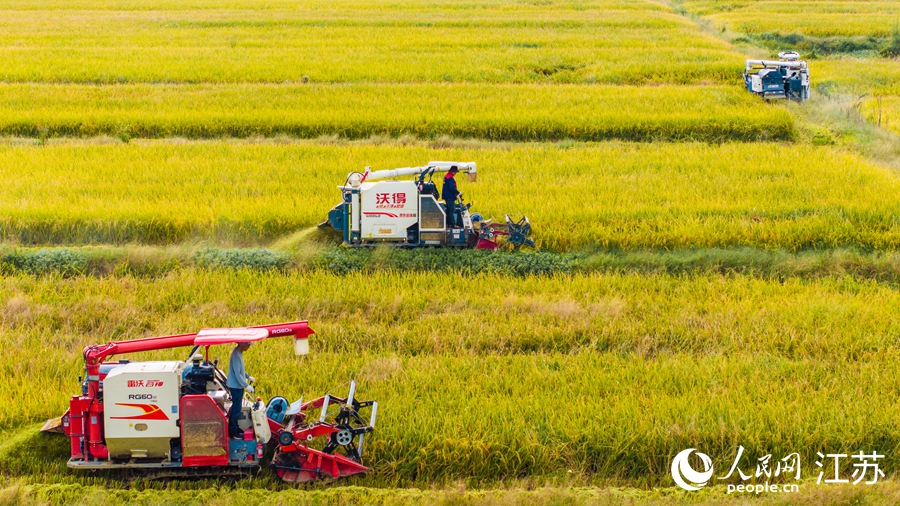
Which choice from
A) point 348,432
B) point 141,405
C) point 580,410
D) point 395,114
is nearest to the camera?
point 141,405

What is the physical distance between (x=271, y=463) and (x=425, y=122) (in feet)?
49.6

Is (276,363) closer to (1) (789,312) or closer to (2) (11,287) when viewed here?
(2) (11,287)

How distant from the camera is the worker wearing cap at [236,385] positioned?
27.6 ft

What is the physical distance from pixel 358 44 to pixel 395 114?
12.9 m

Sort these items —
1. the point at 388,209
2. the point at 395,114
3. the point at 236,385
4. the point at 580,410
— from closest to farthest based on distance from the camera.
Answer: the point at 236,385
the point at 580,410
the point at 388,209
the point at 395,114

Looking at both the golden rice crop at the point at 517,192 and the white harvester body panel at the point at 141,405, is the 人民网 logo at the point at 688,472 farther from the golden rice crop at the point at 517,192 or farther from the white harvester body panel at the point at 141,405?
the golden rice crop at the point at 517,192

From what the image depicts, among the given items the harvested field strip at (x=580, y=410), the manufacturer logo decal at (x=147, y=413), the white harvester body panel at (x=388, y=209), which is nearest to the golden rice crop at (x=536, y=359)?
the harvested field strip at (x=580, y=410)

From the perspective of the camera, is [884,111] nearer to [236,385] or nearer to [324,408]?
[324,408]

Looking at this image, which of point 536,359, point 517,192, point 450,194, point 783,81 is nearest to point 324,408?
point 536,359

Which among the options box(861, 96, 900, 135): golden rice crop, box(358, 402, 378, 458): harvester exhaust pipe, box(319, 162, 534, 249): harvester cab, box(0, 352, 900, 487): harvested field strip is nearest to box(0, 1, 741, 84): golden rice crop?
box(861, 96, 900, 135): golden rice crop

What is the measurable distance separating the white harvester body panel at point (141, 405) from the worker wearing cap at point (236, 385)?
488 mm

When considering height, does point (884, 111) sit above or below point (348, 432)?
above

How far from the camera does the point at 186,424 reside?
8.36 metres

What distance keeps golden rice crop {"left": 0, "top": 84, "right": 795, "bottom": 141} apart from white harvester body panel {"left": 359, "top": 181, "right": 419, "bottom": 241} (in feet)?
28.0
